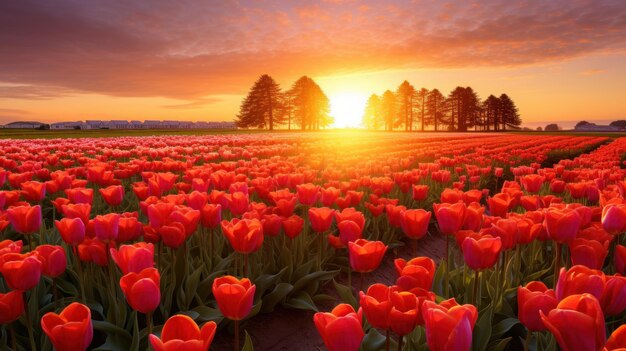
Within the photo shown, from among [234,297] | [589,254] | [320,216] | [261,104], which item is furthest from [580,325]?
[261,104]

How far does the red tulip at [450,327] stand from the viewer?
4.45ft

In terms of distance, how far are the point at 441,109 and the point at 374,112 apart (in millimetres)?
17565

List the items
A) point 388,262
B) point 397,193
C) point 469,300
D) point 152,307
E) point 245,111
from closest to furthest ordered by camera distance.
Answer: point 152,307 < point 469,300 < point 388,262 < point 397,193 < point 245,111

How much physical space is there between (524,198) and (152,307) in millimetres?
3419

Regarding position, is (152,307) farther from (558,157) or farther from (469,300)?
(558,157)

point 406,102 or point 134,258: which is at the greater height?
point 406,102

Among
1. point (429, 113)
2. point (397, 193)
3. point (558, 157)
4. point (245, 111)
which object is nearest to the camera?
point (397, 193)

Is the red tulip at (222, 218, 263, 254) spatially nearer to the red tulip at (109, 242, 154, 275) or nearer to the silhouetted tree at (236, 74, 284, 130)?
the red tulip at (109, 242, 154, 275)

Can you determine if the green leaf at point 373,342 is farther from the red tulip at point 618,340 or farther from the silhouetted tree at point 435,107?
the silhouetted tree at point 435,107

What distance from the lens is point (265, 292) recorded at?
3613 millimetres

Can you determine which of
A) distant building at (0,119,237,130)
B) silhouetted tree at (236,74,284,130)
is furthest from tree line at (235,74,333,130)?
distant building at (0,119,237,130)

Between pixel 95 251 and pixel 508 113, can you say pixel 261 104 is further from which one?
pixel 95 251

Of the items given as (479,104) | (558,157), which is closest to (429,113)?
(479,104)

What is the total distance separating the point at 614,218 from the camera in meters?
2.81
